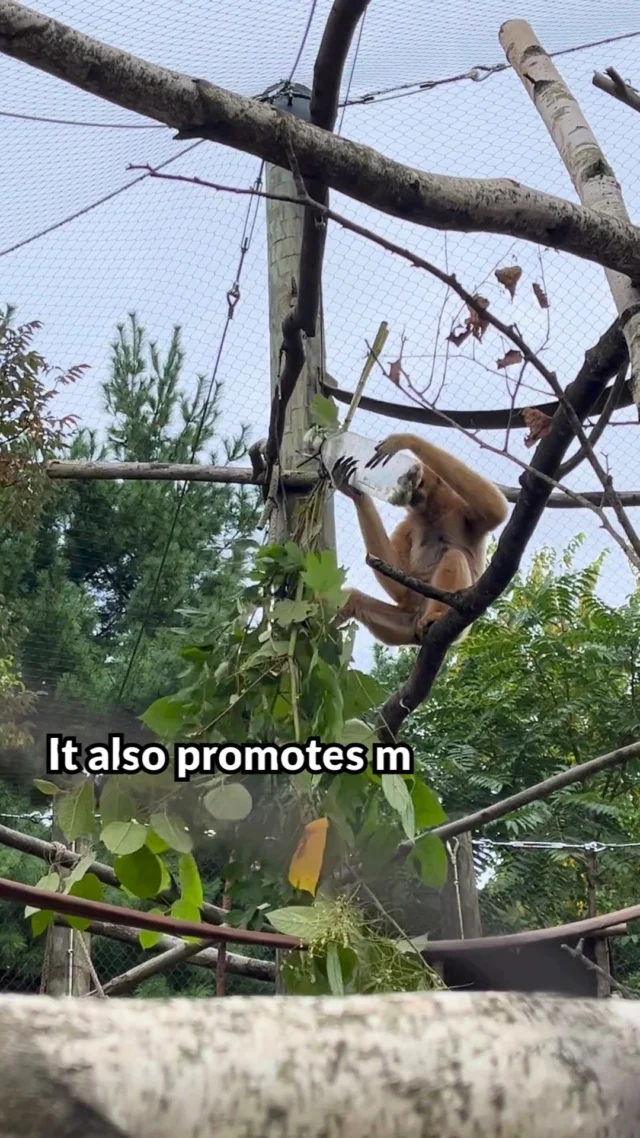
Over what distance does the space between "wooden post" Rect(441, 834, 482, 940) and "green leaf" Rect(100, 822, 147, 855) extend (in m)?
1.38

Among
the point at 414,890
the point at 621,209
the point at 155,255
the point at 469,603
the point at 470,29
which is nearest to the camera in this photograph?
the point at 621,209

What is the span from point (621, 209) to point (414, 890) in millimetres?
2137

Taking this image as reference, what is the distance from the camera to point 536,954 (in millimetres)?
2777

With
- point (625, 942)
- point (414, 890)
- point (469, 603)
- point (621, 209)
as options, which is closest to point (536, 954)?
point (414, 890)

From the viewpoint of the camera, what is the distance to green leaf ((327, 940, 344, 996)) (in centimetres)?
175

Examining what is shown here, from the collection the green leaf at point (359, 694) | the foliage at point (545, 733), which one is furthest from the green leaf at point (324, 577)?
the foliage at point (545, 733)

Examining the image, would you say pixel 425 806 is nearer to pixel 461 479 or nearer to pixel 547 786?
pixel 547 786

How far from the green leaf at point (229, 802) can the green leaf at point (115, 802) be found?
171mm

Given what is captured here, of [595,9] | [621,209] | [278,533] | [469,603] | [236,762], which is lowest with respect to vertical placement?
[236,762]

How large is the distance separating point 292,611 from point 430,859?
1.68ft

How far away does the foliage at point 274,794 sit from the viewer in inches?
74.5

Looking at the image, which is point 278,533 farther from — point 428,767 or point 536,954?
point 428,767

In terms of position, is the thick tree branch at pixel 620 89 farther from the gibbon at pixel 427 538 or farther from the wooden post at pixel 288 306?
the gibbon at pixel 427 538

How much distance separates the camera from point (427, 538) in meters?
3.98
